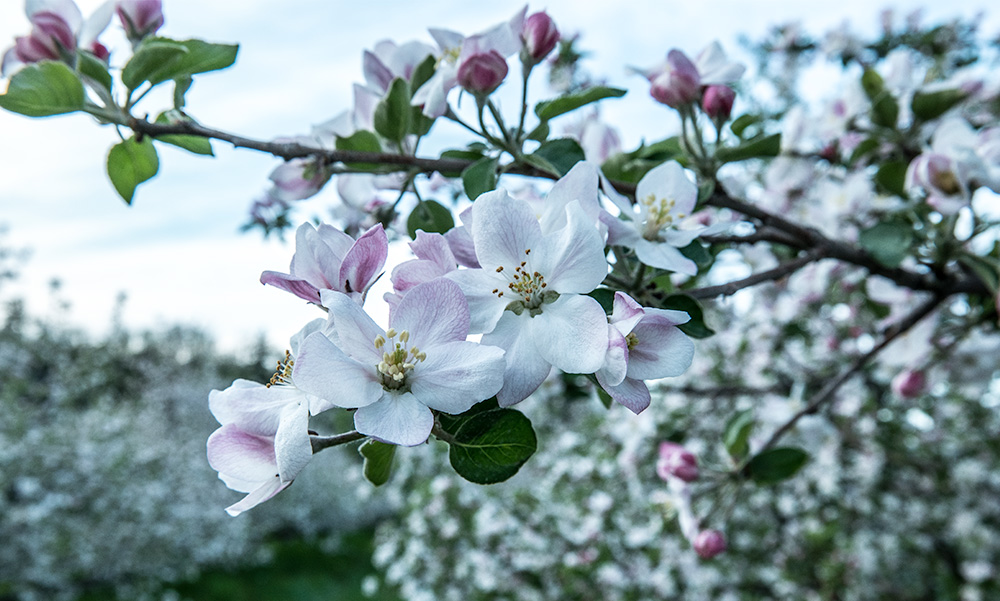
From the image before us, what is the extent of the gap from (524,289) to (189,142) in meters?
0.47

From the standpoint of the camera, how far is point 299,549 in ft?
25.9

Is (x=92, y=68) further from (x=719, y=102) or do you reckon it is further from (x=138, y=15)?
(x=719, y=102)

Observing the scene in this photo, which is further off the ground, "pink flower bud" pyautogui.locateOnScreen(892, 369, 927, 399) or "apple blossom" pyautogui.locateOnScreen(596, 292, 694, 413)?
"apple blossom" pyautogui.locateOnScreen(596, 292, 694, 413)

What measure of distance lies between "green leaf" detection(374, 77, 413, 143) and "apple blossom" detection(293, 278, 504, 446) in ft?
1.19

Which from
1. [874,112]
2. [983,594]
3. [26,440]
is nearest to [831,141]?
[874,112]

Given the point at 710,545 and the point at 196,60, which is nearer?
the point at 196,60

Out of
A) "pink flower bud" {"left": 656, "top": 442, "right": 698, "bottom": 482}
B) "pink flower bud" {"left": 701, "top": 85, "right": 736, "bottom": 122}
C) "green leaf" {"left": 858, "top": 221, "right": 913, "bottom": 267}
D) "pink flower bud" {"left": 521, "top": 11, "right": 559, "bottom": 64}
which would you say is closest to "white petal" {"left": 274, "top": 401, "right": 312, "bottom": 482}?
"pink flower bud" {"left": 521, "top": 11, "right": 559, "bottom": 64}

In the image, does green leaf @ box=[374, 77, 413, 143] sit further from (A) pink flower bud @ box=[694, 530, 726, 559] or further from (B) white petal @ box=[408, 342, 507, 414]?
(A) pink flower bud @ box=[694, 530, 726, 559]

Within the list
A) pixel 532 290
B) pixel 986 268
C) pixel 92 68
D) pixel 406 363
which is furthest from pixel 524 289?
pixel 986 268

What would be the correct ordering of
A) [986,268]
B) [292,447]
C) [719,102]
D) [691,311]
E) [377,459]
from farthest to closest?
[986,268], [719,102], [691,311], [377,459], [292,447]

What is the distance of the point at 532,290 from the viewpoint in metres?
0.54

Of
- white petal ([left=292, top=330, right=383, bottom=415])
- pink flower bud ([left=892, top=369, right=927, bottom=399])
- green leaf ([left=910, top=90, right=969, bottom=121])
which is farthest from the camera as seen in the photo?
pink flower bud ([left=892, top=369, right=927, bottom=399])

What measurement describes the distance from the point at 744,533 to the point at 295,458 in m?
3.19

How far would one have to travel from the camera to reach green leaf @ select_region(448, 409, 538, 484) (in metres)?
0.51
